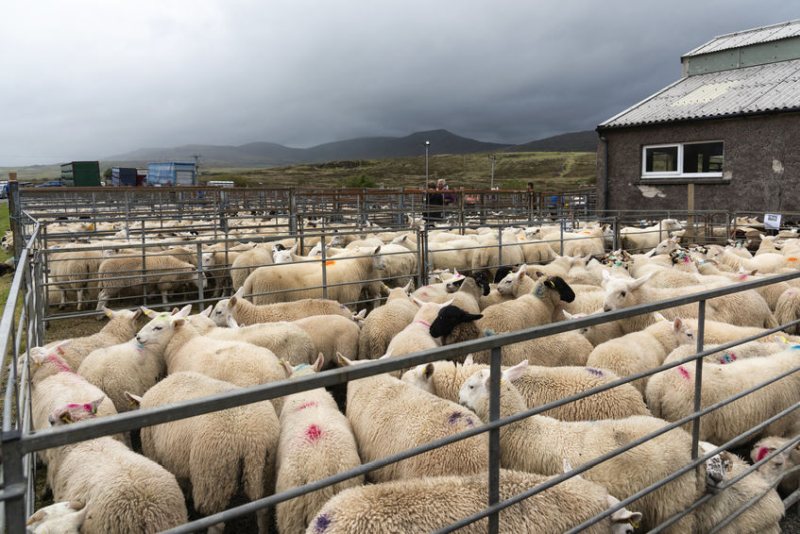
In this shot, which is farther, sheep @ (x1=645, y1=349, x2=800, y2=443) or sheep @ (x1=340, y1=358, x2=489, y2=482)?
sheep @ (x1=645, y1=349, x2=800, y2=443)

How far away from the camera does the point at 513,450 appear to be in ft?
10.8

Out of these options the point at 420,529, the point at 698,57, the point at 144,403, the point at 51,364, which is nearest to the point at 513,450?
the point at 420,529

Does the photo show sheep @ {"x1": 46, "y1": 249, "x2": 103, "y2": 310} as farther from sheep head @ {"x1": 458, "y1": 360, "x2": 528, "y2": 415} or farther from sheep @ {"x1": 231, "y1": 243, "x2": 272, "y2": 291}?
sheep head @ {"x1": 458, "y1": 360, "x2": 528, "y2": 415}

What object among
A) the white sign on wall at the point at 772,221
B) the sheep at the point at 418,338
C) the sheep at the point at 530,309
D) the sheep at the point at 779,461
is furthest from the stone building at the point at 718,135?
the sheep at the point at 779,461

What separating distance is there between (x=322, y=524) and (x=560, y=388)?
223 cm

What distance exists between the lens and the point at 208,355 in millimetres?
4773

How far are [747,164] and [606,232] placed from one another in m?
6.99

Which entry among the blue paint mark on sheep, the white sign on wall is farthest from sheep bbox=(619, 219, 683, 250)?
the blue paint mark on sheep

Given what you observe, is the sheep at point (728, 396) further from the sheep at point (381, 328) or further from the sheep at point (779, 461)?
the sheep at point (381, 328)

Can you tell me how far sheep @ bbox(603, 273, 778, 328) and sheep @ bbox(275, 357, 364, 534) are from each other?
380cm

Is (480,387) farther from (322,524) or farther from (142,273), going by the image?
(142,273)

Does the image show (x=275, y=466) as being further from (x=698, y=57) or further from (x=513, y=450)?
(x=698, y=57)

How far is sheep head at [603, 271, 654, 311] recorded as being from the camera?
6191mm

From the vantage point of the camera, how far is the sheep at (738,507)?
3.04 meters
